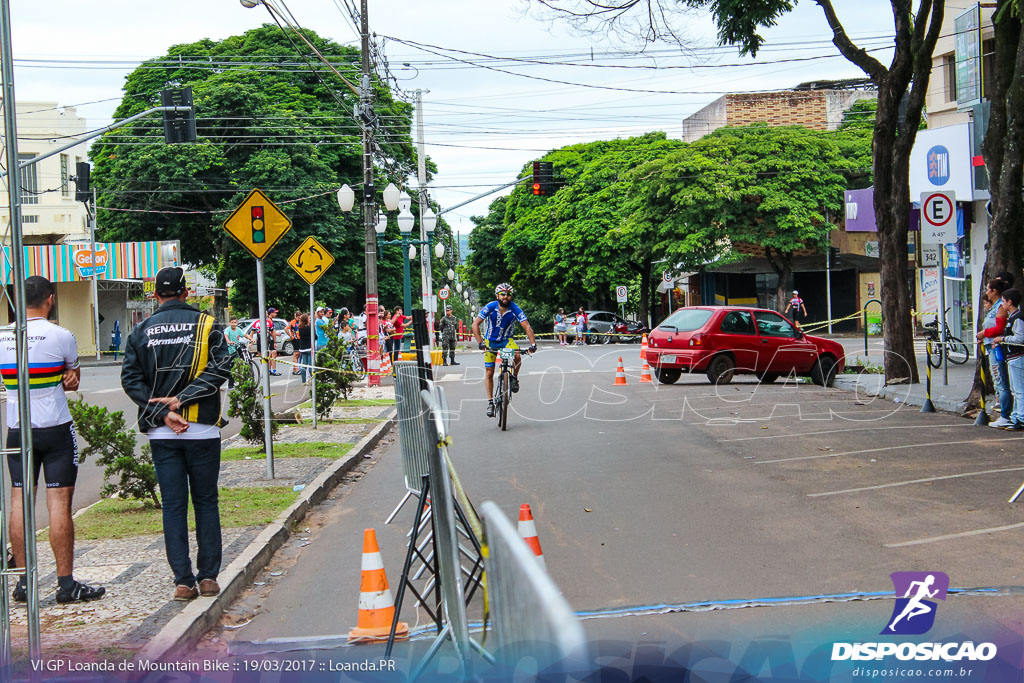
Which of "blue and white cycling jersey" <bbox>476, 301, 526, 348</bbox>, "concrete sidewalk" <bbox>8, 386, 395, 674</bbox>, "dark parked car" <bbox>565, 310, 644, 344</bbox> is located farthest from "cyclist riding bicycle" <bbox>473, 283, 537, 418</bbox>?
"dark parked car" <bbox>565, 310, 644, 344</bbox>

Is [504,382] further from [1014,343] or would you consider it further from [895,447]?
[1014,343]

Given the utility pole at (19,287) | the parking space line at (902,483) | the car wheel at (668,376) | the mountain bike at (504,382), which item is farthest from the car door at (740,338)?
the utility pole at (19,287)

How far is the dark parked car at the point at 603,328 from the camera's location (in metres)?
51.2

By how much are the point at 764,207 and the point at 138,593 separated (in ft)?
139

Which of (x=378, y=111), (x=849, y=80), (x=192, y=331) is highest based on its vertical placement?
(x=849, y=80)

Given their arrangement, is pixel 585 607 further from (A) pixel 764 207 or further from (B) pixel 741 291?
(B) pixel 741 291

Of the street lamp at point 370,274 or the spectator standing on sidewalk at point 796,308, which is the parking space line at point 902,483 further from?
the spectator standing on sidewalk at point 796,308

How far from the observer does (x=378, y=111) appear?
1873 inches

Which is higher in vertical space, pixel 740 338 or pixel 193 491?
pixel 740 338

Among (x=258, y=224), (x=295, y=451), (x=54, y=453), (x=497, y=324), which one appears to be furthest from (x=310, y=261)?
(x=54, y=453)

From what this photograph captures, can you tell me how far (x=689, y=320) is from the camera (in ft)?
68.4

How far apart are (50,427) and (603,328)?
156 ft

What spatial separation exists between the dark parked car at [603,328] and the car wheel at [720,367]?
28.9 metres

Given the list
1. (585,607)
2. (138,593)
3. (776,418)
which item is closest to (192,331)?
(138,593)
